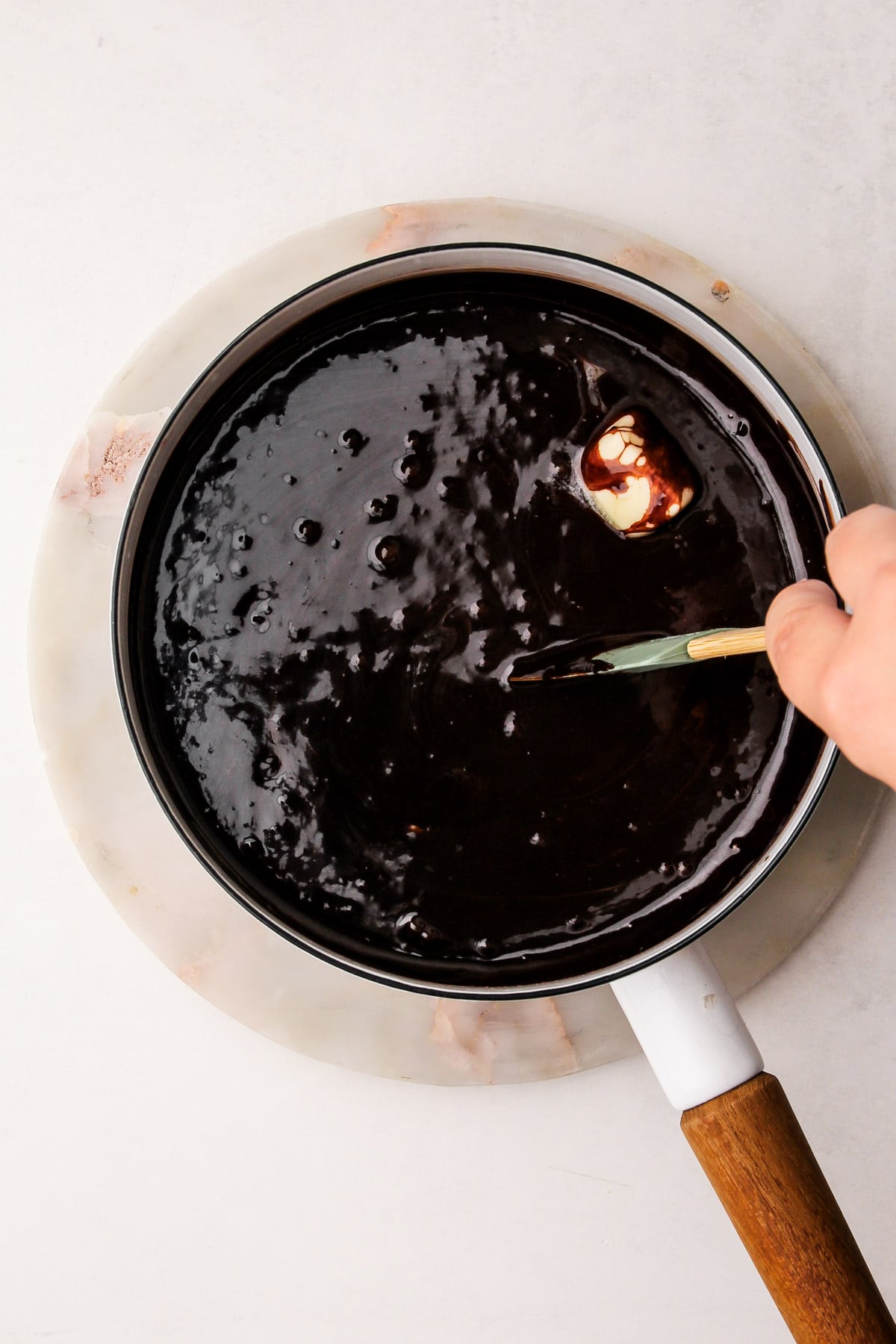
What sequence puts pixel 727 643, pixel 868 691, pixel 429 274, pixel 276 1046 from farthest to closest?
pixel 276 1046 → pixel 429 274 → pixel 727 643 → pixel 868 691

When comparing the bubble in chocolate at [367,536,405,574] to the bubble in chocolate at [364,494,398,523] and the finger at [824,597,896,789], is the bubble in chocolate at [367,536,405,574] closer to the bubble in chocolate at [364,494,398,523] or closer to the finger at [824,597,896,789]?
the bubble in chocolate at [364,494,398,523]

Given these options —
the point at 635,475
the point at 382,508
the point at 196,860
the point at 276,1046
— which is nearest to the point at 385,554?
the point at 382,508

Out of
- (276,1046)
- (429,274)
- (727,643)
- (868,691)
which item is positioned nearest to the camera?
(868,691)

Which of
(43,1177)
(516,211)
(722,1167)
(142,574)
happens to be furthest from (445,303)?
(43,1177)

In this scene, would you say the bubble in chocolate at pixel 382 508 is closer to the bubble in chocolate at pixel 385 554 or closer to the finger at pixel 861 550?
the bubble in chocolate at pixel 385 554

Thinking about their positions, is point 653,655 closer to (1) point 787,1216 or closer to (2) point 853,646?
(2) point 853,646

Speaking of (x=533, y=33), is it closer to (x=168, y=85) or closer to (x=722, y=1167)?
(x=168, y=85)
